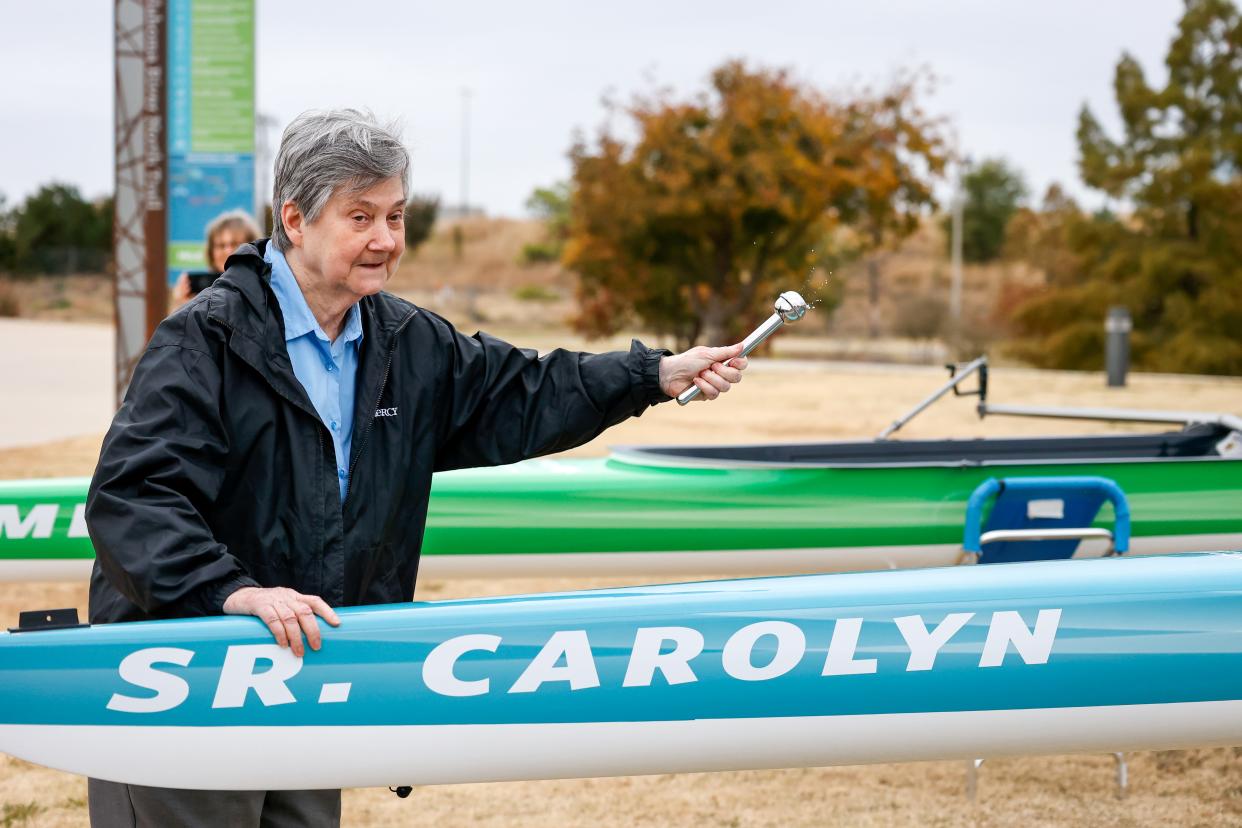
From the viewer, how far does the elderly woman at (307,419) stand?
1745 millimetres

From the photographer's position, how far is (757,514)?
4.38 meters

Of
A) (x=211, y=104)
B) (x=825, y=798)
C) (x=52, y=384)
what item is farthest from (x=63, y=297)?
(x=825, y=798)

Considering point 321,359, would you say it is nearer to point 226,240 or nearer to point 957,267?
point 226,240

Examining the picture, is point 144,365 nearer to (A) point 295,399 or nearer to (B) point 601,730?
(A) point 295,399

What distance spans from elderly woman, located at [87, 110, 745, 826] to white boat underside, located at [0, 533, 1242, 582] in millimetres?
2159

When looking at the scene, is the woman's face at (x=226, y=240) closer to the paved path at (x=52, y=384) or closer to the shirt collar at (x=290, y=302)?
the shirt collar at (x=290, y=302)

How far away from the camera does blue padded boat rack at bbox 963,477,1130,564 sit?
379 cm

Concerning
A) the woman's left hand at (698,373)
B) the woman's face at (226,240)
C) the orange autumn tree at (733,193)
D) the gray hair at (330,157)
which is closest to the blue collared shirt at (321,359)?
the gray hair at (330,157)

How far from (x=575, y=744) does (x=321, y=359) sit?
870 mm

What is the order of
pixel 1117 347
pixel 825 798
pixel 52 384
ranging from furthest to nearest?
1. pixel 1117 347
2. pixel 52 384
3. pixel 825 798

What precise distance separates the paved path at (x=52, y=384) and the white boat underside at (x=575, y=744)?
294 inches

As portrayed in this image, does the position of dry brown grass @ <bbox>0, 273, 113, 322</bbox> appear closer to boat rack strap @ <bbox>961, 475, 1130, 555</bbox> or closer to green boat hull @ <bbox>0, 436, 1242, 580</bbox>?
green boat hull @ <bbox>0, 436, 1242, 580</bbox>

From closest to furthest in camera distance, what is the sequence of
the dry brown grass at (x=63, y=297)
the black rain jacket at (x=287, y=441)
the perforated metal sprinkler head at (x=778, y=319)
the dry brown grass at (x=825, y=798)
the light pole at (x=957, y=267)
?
the black rain jacket at (x=287, y=441), the perforated metal sprinkler head at (x=778, y=319), the dry brown grass at (x=825, y=798), the light pole at (x=957, y=267), the dry brown grass at (x=63, y=297)

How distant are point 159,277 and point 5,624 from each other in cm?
361
